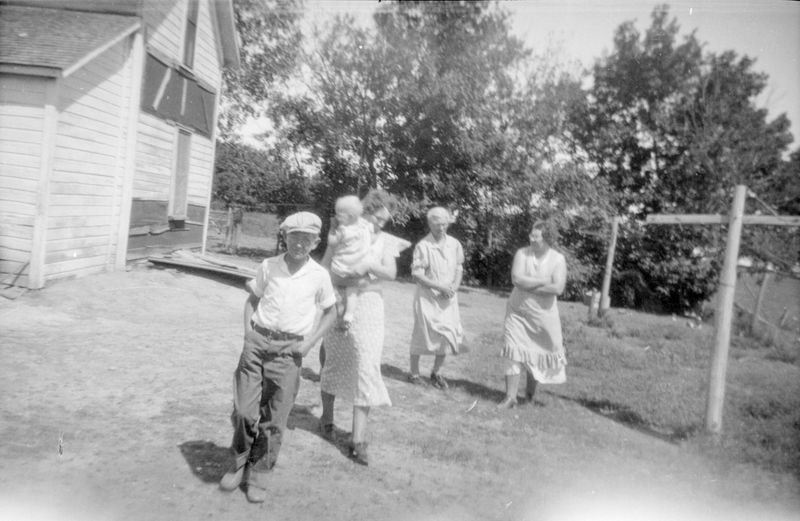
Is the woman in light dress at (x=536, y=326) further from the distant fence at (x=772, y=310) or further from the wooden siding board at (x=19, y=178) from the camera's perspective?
the distant fence at (x=772, y=310)

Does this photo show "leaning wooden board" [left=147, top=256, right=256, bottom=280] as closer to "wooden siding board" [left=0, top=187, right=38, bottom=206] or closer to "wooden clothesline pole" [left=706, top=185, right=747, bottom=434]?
"wooden siding board" [left=0, top=187, right=38, bottom=206]

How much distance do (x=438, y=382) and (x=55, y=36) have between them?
25.0ft

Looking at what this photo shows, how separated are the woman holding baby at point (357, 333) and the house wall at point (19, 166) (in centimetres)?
613

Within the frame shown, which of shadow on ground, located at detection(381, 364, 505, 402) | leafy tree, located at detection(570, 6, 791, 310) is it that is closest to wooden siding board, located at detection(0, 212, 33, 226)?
shadow on ground, located at detection(381, 364, 505, 402)

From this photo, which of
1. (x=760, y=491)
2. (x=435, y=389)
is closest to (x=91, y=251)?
(x=435, y=389)

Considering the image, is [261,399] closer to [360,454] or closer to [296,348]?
[296,348]

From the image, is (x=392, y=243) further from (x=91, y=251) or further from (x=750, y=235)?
(x=91, y=251)

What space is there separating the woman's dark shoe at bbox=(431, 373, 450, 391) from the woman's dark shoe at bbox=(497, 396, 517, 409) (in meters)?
0.72

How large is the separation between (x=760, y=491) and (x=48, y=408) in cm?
519

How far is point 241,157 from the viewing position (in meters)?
28.4

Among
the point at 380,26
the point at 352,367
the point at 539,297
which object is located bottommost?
the point at 352,367

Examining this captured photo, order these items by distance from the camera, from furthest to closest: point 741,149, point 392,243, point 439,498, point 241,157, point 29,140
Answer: point 241,157
point 741,149
point 29,140
point 392,243
point 439,498

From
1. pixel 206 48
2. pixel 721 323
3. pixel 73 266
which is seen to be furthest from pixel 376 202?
pixel 206 48

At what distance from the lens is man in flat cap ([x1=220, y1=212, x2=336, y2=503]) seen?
10.4 ft
